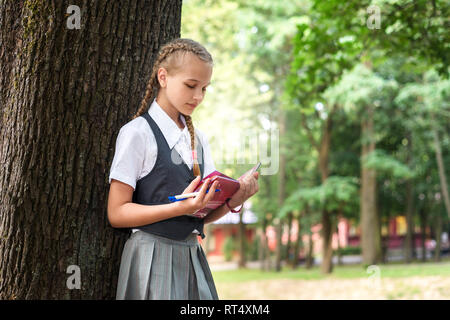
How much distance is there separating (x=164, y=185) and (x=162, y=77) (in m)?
0.47

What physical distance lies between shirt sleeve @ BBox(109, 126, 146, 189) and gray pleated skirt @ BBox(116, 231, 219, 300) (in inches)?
9.9

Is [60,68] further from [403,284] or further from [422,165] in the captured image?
[422,165]

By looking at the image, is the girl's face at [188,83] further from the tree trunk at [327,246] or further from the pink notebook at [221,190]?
the tree trunk at [327,246]

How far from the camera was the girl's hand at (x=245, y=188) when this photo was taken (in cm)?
195

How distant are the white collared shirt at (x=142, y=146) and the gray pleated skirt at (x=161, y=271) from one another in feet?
0.85

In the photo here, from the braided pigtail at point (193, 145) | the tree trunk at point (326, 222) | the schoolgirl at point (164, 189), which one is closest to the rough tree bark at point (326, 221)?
the tree trunk at point (326, 222)

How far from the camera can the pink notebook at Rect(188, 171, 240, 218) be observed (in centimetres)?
174

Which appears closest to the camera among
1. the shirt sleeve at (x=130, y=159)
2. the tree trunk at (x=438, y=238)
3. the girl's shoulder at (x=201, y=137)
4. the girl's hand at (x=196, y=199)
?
the girl's hand at (x=196, y=199)

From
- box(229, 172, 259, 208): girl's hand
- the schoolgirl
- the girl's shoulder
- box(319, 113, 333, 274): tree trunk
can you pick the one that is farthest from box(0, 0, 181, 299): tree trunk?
box(319, 113, 333, 274): tree trunk

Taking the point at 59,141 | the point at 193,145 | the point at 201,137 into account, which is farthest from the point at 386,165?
the point at 59,141

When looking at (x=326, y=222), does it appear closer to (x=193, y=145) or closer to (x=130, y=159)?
(x=193, y=145)

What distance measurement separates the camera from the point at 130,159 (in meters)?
1.86

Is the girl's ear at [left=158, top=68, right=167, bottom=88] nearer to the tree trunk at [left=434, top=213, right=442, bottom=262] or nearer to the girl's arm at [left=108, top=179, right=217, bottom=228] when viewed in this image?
the girl's arm at [left=108, top=179, right=217, bottom=228]
